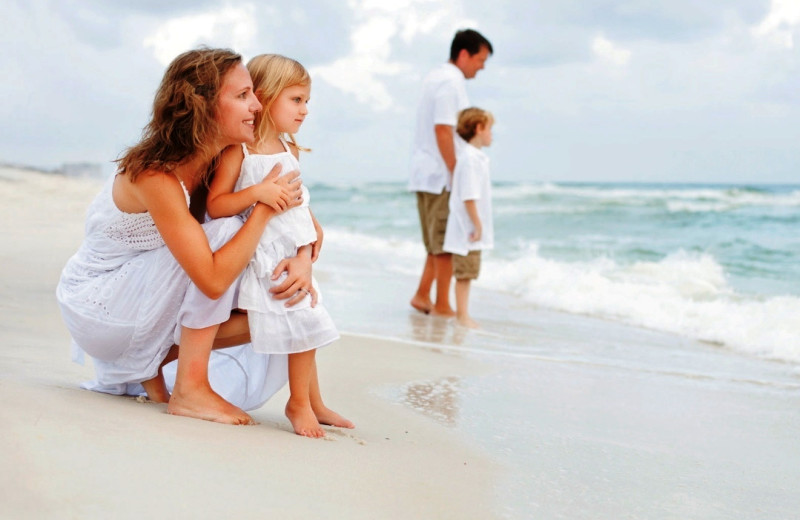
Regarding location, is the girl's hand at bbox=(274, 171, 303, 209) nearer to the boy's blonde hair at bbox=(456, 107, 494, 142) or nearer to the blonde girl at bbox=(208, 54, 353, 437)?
the blonde girl at bbox=(208, 54, 353, 437)

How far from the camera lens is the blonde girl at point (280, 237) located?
8.66ft

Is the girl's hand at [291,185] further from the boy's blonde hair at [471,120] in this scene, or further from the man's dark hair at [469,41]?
the man's dark hair at [469,41]

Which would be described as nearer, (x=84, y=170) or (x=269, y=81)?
(x=269, y=81)

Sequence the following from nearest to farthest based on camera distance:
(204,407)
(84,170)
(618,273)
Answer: (204,407) → (618,273) → (84,170)

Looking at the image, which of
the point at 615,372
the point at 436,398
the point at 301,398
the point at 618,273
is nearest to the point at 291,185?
the point at 301,398

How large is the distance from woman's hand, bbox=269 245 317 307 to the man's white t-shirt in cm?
371

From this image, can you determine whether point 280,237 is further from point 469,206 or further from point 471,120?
point 471,120

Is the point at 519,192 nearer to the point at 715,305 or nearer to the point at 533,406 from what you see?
the point at 715,305

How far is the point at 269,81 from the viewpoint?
9.36 ft

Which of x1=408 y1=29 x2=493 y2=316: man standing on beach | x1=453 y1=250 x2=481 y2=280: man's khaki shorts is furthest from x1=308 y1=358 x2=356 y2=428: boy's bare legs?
x1=408 y1=29 x2=493 y2=316: man standing on beach

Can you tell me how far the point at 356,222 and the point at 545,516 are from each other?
18247mm

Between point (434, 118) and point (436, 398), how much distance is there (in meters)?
3.16

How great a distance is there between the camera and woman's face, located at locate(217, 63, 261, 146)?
2631 millimetres

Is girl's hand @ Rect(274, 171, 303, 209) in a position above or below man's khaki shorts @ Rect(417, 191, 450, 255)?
below
